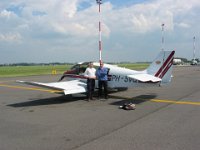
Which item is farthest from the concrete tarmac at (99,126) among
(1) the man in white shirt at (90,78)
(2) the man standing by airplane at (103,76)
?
(2) the man standing by airplane at (103,76)

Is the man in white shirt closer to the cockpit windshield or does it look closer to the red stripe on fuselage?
the cockpit windshield

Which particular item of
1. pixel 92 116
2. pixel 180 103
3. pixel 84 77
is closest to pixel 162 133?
pixel 92 116

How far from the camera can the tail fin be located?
514 inches

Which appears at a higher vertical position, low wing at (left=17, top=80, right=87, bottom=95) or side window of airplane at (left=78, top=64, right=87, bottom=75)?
side window of airplane at (left=78, top=64, right=87, bottom=75)

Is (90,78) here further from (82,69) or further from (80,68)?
(80,68)

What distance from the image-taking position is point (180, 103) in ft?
38.4

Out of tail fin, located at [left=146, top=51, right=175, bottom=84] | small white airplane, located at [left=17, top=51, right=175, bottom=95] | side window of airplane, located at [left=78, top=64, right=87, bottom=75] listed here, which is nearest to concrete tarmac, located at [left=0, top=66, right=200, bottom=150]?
small white airplane, located at [left=17, top=51, right=175, bottom=95]

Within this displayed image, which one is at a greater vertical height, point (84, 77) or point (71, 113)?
point (84, 77)

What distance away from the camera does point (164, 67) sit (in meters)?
13.2

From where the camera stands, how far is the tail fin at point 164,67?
1306 centimetres

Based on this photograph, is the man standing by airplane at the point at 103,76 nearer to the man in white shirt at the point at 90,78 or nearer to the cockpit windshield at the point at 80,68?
the man in white shirt at the point at 90,78

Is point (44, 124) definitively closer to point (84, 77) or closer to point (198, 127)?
point (198, 127)

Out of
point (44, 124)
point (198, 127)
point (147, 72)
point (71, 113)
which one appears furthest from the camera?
point (147, 72)

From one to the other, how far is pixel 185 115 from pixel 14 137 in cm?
574
